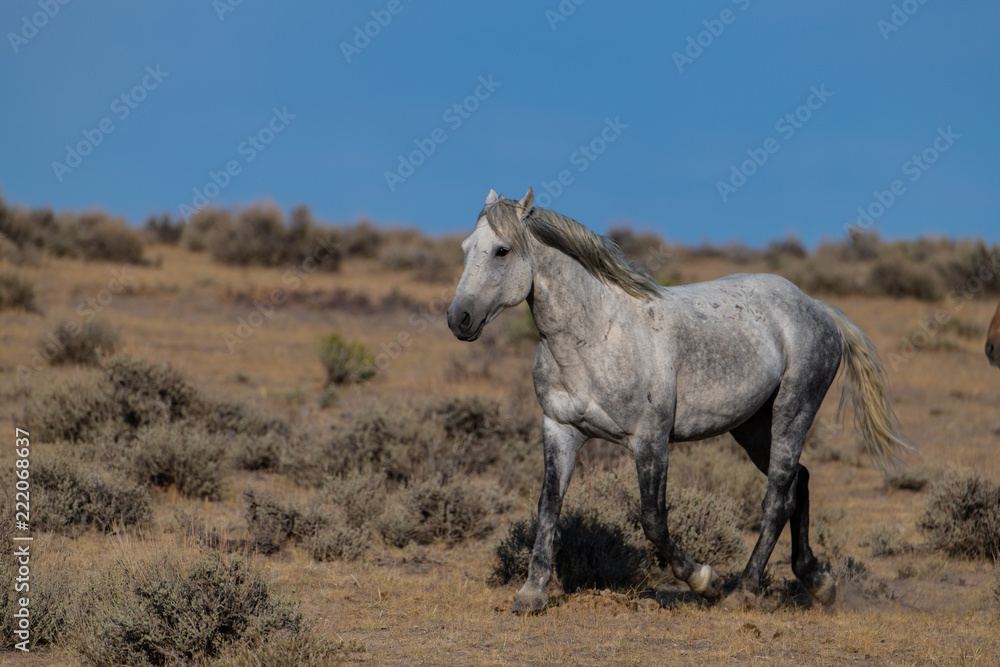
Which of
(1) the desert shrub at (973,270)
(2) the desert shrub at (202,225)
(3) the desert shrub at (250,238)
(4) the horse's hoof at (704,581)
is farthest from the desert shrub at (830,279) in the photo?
(4) the horse's hoof at (704,581)

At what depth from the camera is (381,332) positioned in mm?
21484


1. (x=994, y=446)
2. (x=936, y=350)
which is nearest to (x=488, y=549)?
(x=994, y=446)

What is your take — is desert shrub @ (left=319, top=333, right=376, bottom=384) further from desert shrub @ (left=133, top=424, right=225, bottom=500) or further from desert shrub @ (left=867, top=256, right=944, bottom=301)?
desert shrub @ (left=867, top=256, right=944, bottom=301)

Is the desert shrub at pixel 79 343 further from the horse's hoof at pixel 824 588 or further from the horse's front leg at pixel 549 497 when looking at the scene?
the horse's hoof at pixel 824 588

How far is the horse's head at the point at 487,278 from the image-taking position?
15.3 feet

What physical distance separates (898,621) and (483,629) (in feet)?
8.87

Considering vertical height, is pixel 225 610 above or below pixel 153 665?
above

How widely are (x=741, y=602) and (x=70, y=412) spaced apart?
7753mm

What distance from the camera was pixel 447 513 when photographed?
804 centimetres

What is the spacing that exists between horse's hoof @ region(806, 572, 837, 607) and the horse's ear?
318cm

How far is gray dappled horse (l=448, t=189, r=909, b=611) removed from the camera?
4.93 meters

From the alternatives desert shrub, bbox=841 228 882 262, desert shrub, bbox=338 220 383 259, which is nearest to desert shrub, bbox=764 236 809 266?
desert shrub, bbox=841 228 882 262

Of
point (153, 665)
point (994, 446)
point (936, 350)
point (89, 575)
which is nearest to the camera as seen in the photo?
point (153, 665)

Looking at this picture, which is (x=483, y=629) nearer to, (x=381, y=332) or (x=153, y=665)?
(x=153, y=665)
